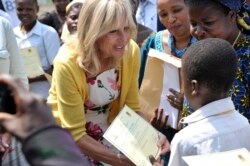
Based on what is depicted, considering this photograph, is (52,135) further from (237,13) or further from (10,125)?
(237,13)

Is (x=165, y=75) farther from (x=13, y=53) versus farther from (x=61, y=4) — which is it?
(x=61, y=4)

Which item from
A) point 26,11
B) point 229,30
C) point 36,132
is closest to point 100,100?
point 229,30

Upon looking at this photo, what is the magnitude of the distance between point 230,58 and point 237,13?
16.4 inches

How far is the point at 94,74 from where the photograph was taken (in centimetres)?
269

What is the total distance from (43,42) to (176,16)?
2.14 meters

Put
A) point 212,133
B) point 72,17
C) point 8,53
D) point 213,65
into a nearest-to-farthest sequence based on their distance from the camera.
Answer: point 212,133, point 213,65, point 8,53, point 72,17

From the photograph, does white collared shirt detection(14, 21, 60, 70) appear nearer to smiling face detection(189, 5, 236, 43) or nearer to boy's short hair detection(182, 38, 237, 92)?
smiling face detection(189, 5, 236, 43)

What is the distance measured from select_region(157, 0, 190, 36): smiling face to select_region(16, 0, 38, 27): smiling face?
7.61 feet

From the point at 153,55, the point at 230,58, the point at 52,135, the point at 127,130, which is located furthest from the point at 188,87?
the point at 52,135

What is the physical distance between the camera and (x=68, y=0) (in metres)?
5.58

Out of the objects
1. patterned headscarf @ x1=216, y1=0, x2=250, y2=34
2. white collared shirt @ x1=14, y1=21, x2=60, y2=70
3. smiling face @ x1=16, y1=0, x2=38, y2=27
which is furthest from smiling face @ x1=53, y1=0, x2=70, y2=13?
patterned headscarf @ x1=216, y1=0, x2=250, y2=34

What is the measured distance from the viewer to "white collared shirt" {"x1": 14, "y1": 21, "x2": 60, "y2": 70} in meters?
4.81

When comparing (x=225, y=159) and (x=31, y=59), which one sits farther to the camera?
(x=31, y=59)

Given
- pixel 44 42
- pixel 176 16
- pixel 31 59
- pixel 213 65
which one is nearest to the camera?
pixel 213 65
